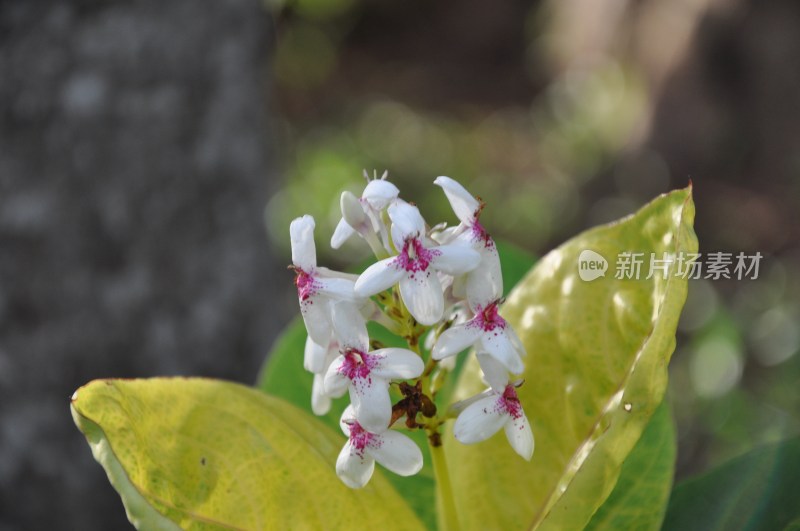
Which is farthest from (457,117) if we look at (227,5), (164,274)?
(164,274)

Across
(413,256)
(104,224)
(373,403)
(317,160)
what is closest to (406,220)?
(413,256)

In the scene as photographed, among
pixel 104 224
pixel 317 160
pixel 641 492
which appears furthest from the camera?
pixel 317 160

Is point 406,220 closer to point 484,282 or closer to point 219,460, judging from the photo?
point 484,282

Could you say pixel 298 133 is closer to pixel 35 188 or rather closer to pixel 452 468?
pixel 35 188

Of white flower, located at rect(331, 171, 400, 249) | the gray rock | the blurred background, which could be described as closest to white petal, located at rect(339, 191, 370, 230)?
white flower, located at rect(331, 171, 400, 249)

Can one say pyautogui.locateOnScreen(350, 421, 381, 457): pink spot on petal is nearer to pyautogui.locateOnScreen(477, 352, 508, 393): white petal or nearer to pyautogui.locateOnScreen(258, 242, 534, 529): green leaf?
pyautogui.locateOnScreen(477, 352, 508, 393): white petal

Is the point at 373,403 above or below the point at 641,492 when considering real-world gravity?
above
